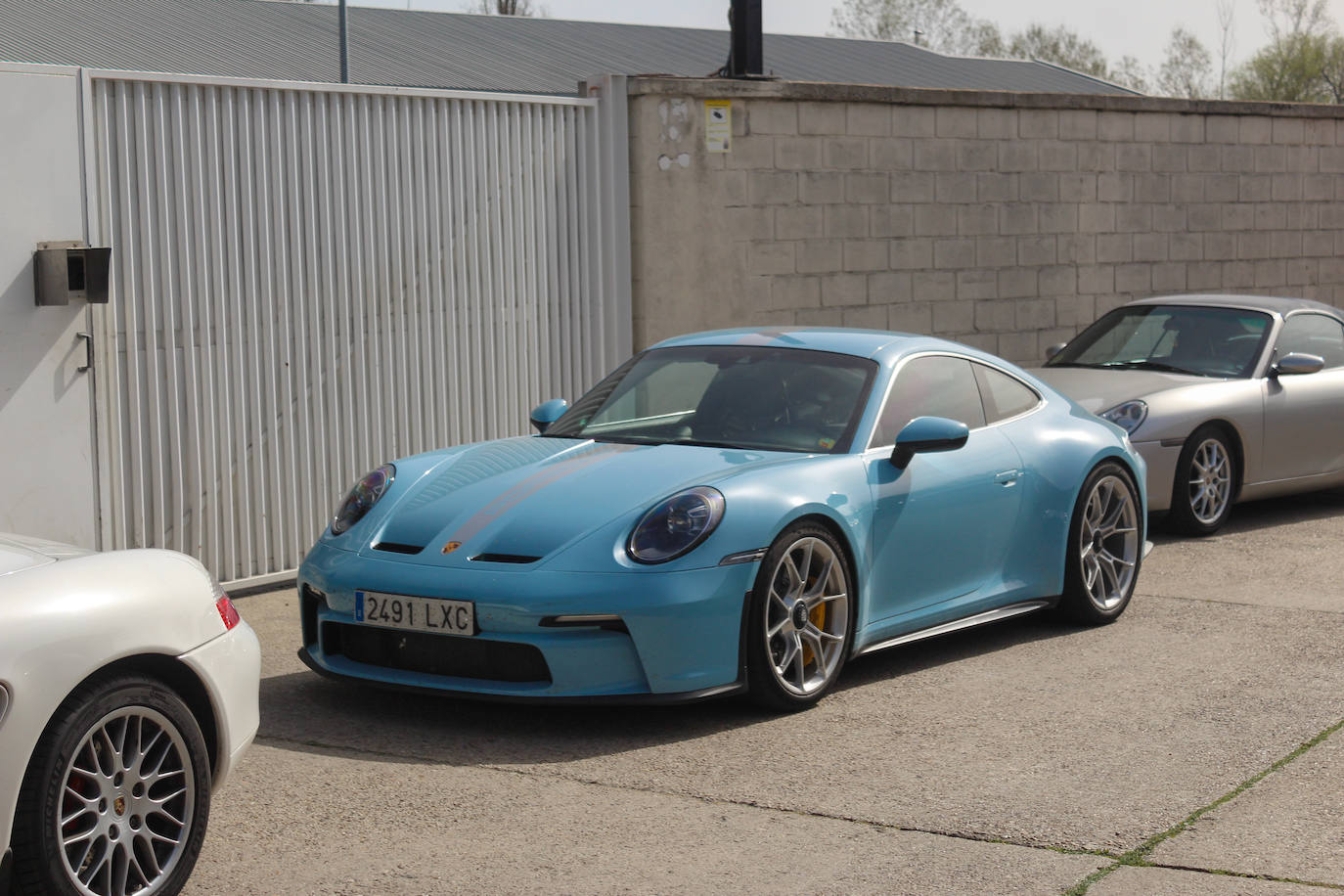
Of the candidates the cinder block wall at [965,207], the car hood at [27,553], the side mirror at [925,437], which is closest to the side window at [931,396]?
the side mirror at [925,437]

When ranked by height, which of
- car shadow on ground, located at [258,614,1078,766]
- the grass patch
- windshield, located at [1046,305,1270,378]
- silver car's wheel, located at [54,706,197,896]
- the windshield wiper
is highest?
windshield, located at [1046,305,1270,378]

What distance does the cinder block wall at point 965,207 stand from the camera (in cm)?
1107

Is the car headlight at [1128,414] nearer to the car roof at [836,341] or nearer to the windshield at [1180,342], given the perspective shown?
the windshield at [1180,342]

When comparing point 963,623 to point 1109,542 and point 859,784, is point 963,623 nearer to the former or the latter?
point 1109,542

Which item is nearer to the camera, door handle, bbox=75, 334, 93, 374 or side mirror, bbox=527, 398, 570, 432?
side mirror, bbox=527, 398, 570, 432

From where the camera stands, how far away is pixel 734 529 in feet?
18.8

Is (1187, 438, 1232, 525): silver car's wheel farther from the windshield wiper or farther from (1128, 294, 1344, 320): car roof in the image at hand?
(1128, 294, 1344, 320): car roof

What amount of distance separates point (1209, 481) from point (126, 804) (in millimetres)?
7404

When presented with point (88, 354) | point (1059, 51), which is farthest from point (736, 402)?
point (1059, 51)

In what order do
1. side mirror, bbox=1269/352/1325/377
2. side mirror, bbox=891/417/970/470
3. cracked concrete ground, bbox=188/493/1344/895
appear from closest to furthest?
cracked concrete ground, bbox=188/493/1344/895 < side mirror, bbox=891/417/970/470 < side mirror, bbox=1269/352/1325/377

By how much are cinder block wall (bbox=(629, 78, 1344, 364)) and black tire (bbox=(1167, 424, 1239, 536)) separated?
3.12m

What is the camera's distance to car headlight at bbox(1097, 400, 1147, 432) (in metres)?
9.62

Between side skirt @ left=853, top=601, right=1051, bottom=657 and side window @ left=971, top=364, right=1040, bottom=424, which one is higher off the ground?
side window @ left=971, top=364, right=1040, bottom=424

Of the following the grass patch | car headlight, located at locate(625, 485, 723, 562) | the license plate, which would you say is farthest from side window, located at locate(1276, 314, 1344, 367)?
the license plate
